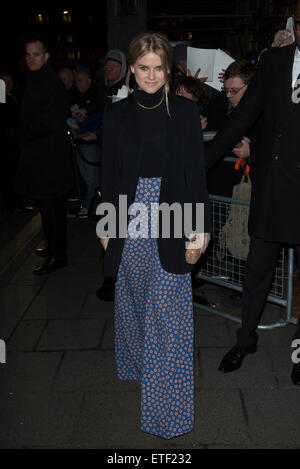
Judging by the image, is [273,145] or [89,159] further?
[89,159]

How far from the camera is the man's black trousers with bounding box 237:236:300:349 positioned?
343cm

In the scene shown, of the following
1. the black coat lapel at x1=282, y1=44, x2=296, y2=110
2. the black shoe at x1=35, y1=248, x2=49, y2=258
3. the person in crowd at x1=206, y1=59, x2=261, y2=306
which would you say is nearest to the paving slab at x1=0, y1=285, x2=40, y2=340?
the black shoe at x1=35, y1=248, x2=49, y2=258

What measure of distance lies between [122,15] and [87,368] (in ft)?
24.5

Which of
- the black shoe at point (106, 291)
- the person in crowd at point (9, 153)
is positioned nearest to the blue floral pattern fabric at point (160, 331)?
the black shoe at point (106, 291)

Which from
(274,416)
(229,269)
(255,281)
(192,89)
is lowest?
(274,416)

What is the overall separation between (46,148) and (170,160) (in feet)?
9.53

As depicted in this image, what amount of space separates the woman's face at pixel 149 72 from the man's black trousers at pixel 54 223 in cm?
304

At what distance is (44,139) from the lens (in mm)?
5270

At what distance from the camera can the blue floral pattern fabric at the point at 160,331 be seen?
9.05 feet

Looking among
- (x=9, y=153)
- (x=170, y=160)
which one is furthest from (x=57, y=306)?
(x=9, y=153)

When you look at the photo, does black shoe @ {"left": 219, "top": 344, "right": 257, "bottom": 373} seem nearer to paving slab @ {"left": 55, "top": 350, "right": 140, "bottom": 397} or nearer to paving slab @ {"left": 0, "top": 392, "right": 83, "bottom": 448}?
paving slab @ {"left": 55, "top": 350, "right": 140, "bottom": 397}

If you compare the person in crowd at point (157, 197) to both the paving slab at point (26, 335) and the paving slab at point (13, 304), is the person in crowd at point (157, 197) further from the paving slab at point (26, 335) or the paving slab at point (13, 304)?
the paving slab at point (13, 304)

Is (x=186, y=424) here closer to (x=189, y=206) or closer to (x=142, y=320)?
(x=142, y=320)

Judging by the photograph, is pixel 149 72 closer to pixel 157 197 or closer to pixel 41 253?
pixel 157 197
